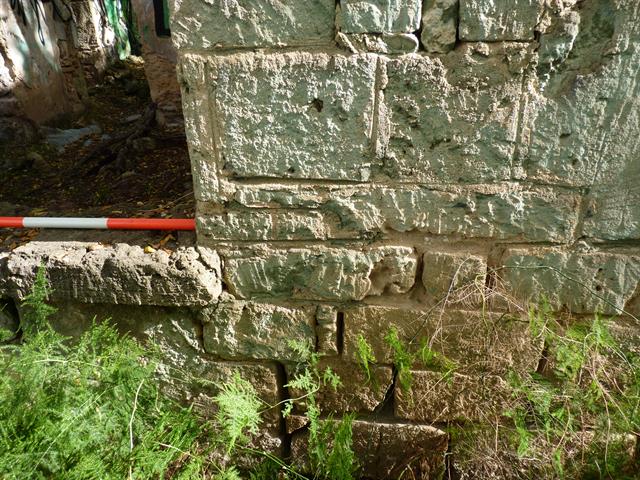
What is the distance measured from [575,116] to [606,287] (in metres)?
0.67

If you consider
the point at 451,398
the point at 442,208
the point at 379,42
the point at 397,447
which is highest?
the point at 379,42

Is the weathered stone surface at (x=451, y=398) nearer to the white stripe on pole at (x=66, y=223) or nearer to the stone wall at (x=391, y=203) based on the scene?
the stone wall at (x=391, y=203)

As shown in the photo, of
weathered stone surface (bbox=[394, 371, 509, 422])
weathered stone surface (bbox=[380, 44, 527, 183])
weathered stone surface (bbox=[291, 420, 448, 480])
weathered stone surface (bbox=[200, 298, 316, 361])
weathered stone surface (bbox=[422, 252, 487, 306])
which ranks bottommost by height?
weathered stone surface (bbox=[291, 420, 448, 480])

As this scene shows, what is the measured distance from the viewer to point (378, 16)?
156cm

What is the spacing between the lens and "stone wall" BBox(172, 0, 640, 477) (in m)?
1.59

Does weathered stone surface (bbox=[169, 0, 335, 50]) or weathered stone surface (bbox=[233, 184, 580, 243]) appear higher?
weathered stone surface (bbox=[169, 0, 335, 50])

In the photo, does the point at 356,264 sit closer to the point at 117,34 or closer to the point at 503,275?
the point at 503,275

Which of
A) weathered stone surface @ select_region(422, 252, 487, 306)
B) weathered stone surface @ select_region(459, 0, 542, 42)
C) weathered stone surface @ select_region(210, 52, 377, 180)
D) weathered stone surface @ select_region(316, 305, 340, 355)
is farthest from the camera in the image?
weathered stone surface @ select_region(316, 305, 340, 355)

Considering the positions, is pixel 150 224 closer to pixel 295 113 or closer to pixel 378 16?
pixel 295 113

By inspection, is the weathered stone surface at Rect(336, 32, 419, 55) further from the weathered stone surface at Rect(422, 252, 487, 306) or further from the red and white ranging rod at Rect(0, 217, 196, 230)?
the red and white ranging rod at Rect(0, 217, 196, 230)

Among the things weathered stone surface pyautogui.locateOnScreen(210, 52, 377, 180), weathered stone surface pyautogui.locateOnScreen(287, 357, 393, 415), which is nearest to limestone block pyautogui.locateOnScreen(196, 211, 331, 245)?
weathered stone surface pyautogui.locateOnScreen(210, 52, 377, 180)

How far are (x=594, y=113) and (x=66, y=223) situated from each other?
2.05 metres

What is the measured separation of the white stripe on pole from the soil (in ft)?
0.12

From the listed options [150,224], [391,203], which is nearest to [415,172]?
[391,203]
